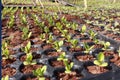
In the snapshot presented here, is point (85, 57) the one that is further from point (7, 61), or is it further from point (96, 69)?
point (7, 61)

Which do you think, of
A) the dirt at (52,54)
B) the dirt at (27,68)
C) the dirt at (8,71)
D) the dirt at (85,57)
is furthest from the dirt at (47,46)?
the dirt at (8,71)

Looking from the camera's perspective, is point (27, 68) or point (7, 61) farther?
point (7, 61)

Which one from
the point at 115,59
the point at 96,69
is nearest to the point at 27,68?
the point at 96,69

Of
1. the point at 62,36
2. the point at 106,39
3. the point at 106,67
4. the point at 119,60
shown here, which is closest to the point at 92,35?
the point at 106,39

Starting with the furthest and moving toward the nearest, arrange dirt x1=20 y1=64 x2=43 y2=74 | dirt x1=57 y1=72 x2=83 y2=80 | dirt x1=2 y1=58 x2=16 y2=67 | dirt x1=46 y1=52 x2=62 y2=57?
dirt x1=46 y1=52 x2=62 y2=57 → dirt x1=2 y1=58 x2=16 y2=67 → dirt x1=20 y1=64 x2=43 y2=74 → dirt x1=57 y1=72 x2=83 y2=80

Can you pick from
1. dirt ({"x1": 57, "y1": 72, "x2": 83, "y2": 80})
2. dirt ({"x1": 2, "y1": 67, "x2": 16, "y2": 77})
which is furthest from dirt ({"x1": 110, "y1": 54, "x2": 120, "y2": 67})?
dirt ({"x1": 2, "y1": 67, "x2": 16, "y2": 77})

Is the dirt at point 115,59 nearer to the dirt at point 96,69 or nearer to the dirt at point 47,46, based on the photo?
the dirt at point 96,69

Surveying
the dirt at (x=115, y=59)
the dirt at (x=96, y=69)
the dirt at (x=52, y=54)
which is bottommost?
the dirt at (x=115, y=59)

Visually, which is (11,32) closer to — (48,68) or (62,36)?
(62,36)

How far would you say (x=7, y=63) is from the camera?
8.29ft

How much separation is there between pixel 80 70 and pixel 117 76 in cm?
33

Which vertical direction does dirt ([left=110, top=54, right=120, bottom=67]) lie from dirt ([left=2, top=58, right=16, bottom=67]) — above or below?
below

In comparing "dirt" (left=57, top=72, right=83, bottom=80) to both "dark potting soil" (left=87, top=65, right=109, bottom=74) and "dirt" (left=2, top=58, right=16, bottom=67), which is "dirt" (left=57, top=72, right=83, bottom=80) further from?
"dirt" (left=2, top=58, right=16, bottom=67)

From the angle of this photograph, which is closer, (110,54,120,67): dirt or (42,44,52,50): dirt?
(110,54,120,67): dirt
